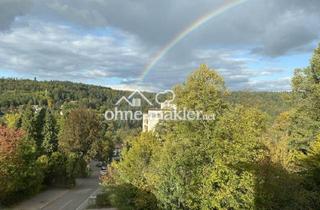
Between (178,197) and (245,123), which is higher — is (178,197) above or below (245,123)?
below

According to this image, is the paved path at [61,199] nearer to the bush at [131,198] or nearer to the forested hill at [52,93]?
the bush at [131,198]

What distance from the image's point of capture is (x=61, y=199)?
37094mm

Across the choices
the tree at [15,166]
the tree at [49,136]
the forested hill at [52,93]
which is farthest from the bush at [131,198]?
the forested hill at [52,93]

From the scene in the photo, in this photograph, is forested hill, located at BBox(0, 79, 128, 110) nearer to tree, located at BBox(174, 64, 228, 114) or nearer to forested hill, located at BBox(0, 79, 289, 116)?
forested hill, located at BBox(0, 79, 289, 116)

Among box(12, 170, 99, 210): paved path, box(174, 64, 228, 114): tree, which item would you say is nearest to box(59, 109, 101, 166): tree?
box(12, 170, 99, 210): paved path

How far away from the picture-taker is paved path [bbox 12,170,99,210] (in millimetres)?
32625

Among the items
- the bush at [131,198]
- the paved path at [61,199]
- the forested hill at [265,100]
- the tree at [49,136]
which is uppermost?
the forested hill at [265,100]

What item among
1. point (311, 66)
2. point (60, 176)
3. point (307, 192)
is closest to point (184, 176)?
point (307, 192)

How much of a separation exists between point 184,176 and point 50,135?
34.1 metres

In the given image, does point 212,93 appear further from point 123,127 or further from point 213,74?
point 123,127

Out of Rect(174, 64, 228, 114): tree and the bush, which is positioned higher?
Rect(174, 64, 228, 114): tree

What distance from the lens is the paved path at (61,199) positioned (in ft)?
107

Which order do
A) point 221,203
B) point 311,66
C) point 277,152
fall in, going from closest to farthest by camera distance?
1. point 221,203
2. point 277,152
3. point 311,66

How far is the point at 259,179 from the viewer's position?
18.6 metres
